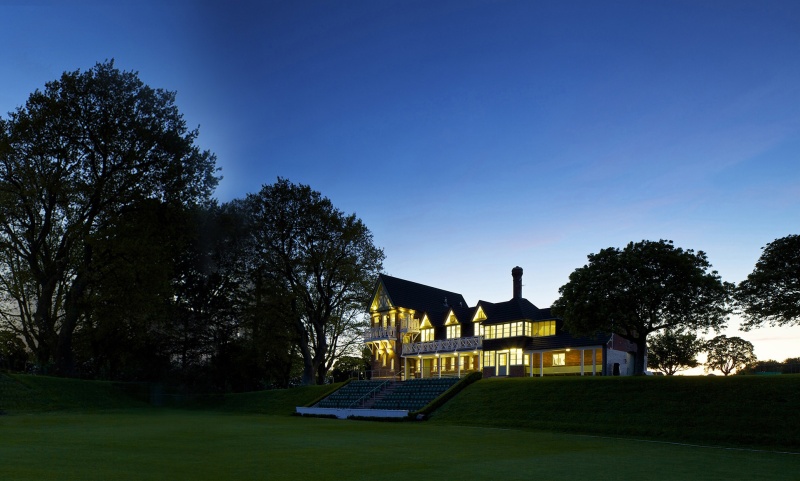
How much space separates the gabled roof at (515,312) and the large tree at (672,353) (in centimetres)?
3926

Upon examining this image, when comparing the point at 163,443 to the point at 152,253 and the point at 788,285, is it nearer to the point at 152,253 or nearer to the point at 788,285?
the point at 152,253

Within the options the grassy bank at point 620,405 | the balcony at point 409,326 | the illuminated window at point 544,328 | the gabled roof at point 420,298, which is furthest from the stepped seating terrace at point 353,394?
the illuminated window at point 544,328

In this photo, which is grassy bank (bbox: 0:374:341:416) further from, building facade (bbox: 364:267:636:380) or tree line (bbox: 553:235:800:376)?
tree line (bbox: 553:235:800:376)

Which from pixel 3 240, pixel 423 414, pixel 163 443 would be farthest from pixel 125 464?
pixel 3 240

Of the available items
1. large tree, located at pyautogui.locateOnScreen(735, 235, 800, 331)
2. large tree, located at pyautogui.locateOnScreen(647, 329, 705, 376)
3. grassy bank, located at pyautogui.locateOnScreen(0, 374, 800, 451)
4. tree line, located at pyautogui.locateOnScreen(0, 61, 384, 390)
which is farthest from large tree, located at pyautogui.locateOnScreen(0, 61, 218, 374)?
large tree, located at pyautogui.locateOnScreen(647, 329, 705, 376)

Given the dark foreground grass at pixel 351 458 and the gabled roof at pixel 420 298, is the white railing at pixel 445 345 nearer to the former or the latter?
the gabled roof at pixel 420 298

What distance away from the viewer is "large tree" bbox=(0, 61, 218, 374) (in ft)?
130

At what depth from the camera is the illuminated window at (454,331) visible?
55.5m

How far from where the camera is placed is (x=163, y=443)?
17.9 m

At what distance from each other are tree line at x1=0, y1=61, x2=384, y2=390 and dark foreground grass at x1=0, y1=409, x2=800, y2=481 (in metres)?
22.6

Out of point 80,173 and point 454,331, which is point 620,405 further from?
point 80,173

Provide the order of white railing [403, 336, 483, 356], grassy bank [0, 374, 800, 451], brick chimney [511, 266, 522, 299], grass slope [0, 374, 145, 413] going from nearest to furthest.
→ grassy bank [0, 374, 800, 451] < grass slope [0, 374, 145, 413] < brick chimney [511, 266, 522, 299] < white railing [403, 336, 483, 356]

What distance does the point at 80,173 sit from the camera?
41.8m

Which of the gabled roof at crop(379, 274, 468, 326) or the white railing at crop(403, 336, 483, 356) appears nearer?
the white railing at crop(403, 336, 483, 356)
